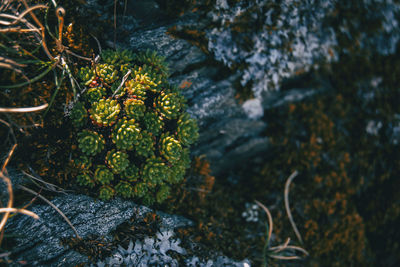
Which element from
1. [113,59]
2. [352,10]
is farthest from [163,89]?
[352,10]

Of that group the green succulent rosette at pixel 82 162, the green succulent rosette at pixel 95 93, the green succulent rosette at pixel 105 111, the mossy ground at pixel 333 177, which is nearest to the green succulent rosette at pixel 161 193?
the mossy ground at pixel 333 177

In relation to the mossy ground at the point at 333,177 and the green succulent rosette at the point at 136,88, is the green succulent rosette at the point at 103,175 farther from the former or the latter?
the mossy ground at the point at 333,177

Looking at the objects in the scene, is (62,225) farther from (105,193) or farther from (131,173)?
(131,173)

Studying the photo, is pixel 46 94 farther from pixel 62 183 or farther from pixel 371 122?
pixel 371 122

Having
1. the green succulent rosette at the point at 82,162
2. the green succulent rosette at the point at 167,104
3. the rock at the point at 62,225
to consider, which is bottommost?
the rock at the point at 62,225

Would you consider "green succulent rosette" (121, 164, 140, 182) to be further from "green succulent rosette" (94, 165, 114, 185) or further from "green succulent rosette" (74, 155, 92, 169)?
"green succulent rosette" (74, 155, 92, 169)
